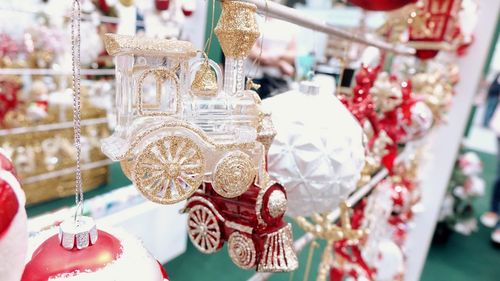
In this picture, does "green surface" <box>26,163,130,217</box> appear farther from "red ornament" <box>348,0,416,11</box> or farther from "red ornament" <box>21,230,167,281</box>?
"red ornament" <box>21,230,167,281</box>

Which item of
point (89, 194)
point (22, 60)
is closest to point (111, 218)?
point (89, 194)

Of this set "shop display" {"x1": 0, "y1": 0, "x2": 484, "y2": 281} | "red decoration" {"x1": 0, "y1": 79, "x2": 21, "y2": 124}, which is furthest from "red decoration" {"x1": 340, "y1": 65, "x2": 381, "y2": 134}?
"red decoration" {"x1": 0, "y1": 79, "x2": 21, "y2": 124}

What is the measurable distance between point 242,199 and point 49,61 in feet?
7.86

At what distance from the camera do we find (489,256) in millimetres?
3111

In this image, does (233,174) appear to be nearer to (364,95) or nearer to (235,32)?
(235,32)

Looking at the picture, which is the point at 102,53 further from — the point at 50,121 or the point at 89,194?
the point at 89,194

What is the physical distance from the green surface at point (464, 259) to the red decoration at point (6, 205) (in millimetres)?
2837

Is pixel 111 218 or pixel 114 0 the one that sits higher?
pixel 114 0

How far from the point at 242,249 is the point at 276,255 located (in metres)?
0.04

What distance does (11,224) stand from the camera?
0.26m

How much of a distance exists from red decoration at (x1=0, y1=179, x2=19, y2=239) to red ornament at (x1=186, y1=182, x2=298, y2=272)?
0.90ft

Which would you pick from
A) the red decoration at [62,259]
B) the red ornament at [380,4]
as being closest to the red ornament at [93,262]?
the red decoration at [62,259]

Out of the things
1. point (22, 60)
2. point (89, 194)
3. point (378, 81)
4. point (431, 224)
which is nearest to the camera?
point (378, 81)

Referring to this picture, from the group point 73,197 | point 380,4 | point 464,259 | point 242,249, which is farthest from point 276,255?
point 464,259
